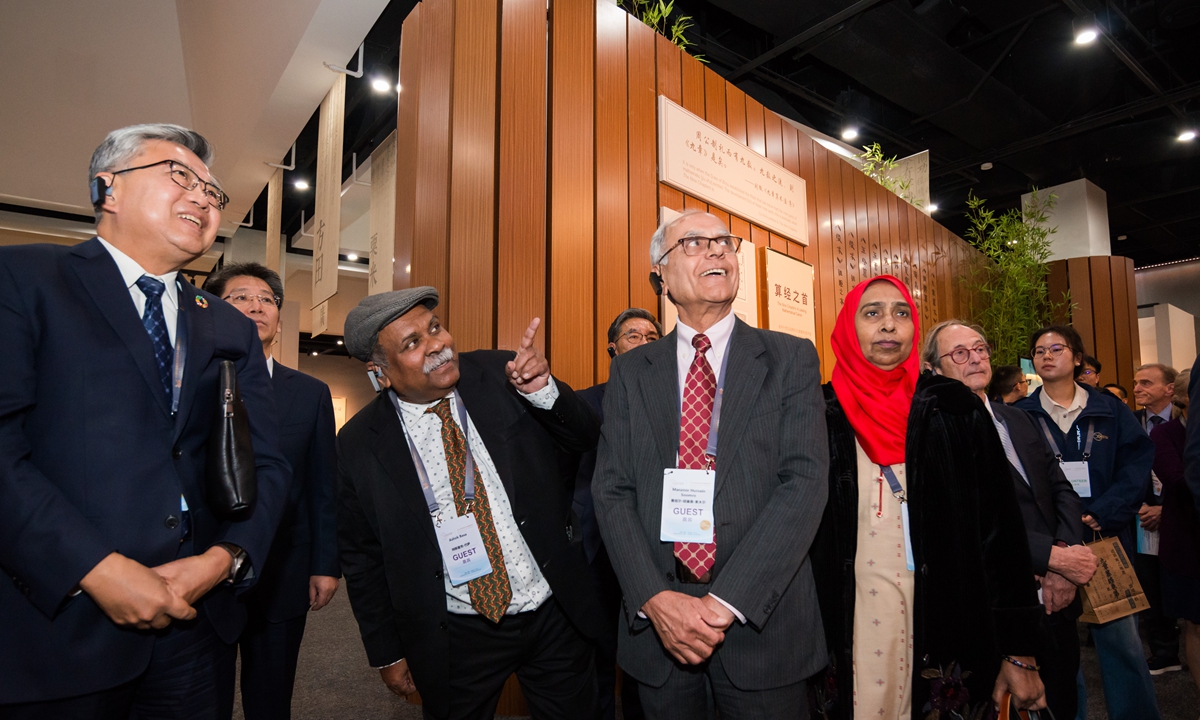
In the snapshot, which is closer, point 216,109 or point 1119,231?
point 216,109

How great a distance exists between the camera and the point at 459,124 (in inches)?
118

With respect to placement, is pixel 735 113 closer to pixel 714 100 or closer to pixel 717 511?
pixel 714 100

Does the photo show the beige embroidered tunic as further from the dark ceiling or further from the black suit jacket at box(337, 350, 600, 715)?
the dark ceiling

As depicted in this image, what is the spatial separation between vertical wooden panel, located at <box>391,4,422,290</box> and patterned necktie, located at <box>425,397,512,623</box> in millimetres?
1458

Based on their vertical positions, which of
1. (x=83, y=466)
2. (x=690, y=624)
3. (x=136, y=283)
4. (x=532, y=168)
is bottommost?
(x=690, y=624)

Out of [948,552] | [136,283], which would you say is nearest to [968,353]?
[948,552]

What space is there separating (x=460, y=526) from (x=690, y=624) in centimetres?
68

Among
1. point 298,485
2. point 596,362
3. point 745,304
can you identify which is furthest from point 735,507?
point 745,304

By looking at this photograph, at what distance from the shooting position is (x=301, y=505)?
87.7 inches

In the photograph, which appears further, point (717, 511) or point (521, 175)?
point (521, 175)

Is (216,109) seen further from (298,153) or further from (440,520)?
(440,520)

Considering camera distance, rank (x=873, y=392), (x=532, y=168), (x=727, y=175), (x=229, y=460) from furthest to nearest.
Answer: (x=727, y=175), (x=532, y=168), (x=873, y=392), (x=229, y=460)

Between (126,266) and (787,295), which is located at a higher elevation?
(787,295)

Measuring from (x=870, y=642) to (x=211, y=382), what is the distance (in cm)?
178
